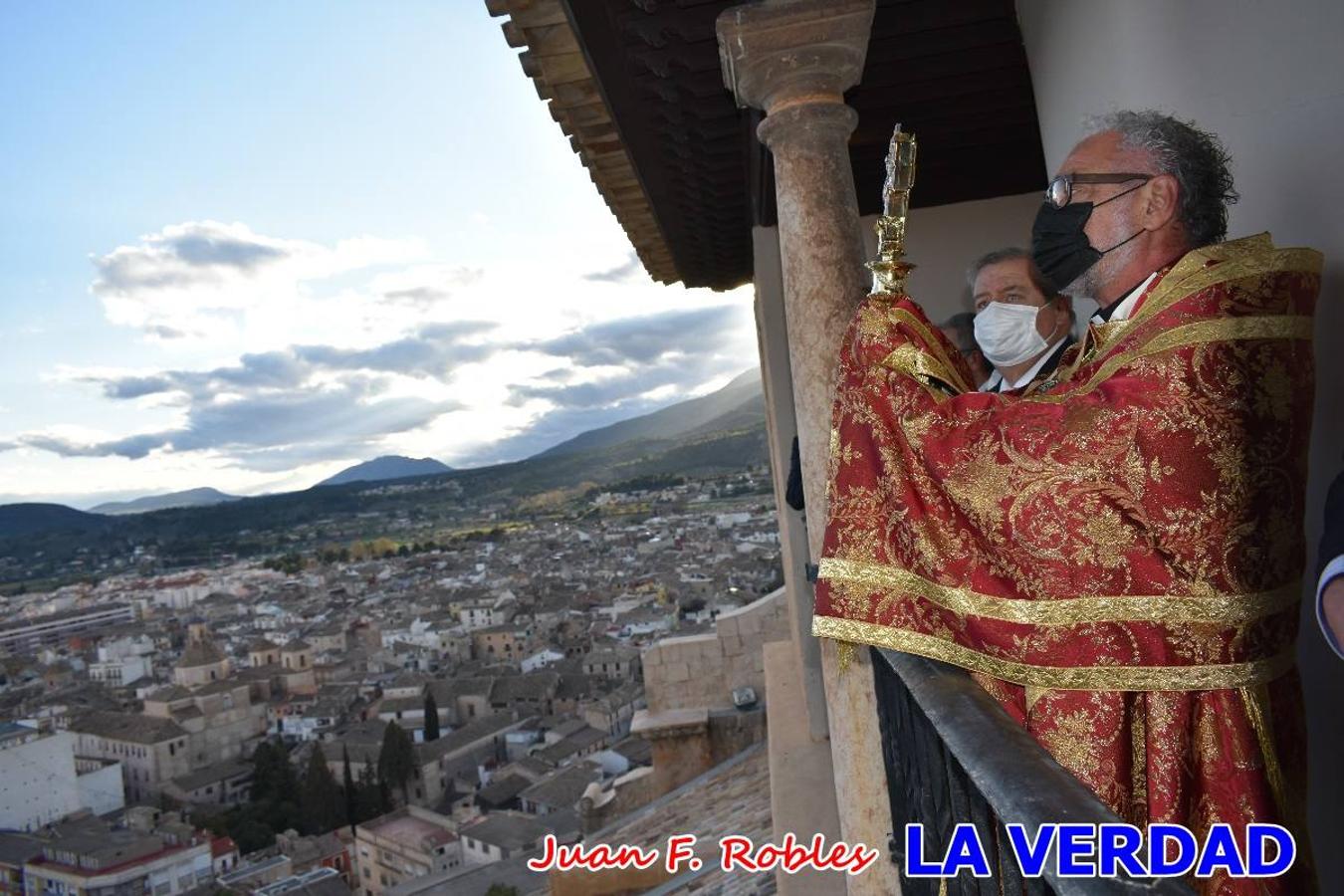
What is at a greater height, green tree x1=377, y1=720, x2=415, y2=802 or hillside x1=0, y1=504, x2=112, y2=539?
hillside x1=0, y1=504, x2=112, y2=539

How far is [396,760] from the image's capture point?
3547cm

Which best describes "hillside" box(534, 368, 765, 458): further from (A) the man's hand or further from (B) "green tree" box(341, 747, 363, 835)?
(A) the man's hand

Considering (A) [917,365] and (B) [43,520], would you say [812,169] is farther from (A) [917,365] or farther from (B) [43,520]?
(B) [43,520]

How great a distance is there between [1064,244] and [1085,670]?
837mm

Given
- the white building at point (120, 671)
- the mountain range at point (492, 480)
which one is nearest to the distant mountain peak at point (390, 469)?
the mountain range at point (492, 480)

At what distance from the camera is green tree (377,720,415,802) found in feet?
115

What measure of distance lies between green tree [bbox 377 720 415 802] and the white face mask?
3726 centimetres

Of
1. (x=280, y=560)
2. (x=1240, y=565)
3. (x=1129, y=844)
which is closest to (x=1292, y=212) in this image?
(x=1240, y=565)

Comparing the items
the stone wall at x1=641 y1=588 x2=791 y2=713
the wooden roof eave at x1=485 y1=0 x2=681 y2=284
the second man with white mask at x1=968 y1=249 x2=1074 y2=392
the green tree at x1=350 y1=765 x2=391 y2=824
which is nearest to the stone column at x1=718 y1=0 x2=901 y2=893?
the second man with white mask at x1=968 y1=249 x2=1074 y2=392

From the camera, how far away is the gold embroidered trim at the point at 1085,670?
146 centimetres

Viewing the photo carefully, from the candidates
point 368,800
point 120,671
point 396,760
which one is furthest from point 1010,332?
point 120,671

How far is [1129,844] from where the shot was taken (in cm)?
95

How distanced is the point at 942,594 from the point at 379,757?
38202 millimetres

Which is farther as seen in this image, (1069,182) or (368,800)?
(368,800)
